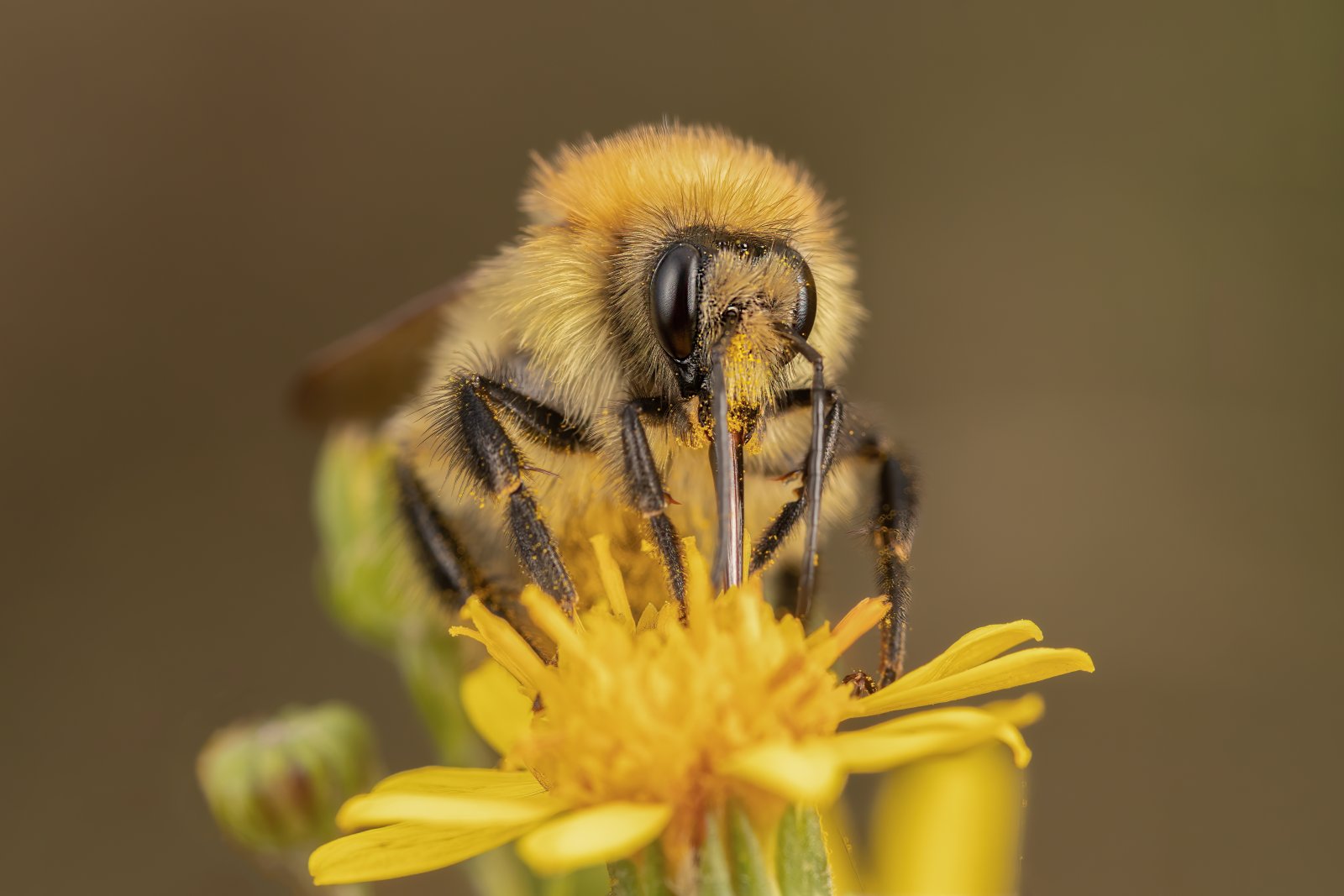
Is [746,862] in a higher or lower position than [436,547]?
lower

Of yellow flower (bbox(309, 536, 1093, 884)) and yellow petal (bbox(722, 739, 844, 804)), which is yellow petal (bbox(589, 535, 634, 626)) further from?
yellow petal (bbox(722, 739, 844, 804))

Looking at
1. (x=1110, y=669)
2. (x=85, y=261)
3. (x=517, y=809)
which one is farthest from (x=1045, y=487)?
(x=517, y=809)

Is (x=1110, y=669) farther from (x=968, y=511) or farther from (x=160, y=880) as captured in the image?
(x=160, y=880)

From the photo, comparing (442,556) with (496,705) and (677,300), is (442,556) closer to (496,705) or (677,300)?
(496,705)

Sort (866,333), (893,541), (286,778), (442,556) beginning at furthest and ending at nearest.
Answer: (866,333)
(286,778)
(442,556)
(893,541)

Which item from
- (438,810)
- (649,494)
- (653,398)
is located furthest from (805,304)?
(438,810)

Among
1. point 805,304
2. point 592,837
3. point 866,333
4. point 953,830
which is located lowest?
point 953,830
